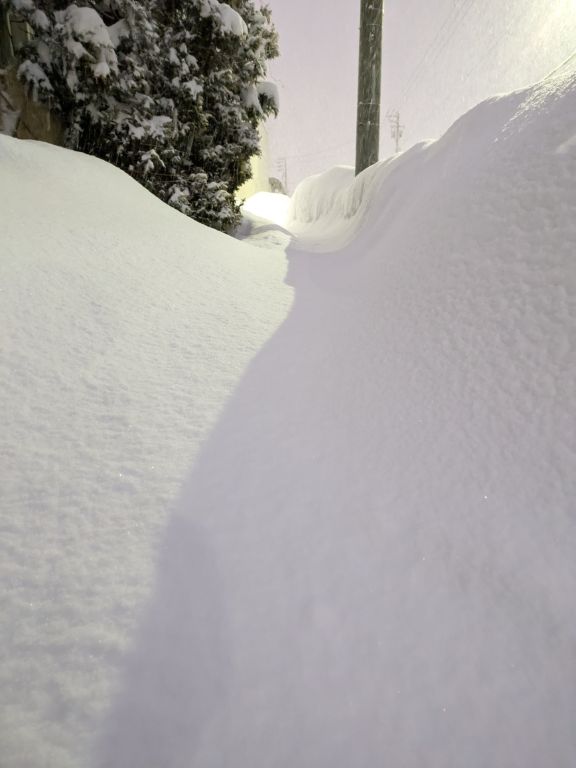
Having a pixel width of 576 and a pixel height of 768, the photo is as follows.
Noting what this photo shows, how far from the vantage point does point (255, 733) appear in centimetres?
69

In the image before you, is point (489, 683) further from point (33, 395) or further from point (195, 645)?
point (33, 395)

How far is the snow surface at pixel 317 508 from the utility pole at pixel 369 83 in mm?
4688

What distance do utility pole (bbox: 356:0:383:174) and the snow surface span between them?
4688mm

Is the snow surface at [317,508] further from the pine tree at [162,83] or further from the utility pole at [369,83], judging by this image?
the utility pole at [369,83]

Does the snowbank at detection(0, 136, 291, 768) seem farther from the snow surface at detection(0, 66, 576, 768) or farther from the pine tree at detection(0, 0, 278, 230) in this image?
the pine tree at detection(0, 0, 278, 230)

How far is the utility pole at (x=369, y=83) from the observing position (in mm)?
5633

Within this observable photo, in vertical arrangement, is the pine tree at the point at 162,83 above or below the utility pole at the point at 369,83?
below

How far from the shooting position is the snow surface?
2.30 feet

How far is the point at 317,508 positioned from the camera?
1.09 meters

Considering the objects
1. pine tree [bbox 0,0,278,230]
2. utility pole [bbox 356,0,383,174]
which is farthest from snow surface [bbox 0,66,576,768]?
utility pole [bbox 356,0,383,174]

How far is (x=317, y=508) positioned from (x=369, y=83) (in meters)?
6.81

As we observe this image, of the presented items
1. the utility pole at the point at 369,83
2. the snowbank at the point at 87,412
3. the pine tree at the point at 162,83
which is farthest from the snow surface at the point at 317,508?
the utility pole at the point at 369,83

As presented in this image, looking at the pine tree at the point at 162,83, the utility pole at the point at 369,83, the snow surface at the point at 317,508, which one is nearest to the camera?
the snow surface at the point at 317,508

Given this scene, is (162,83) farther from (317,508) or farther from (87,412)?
(317,508)
